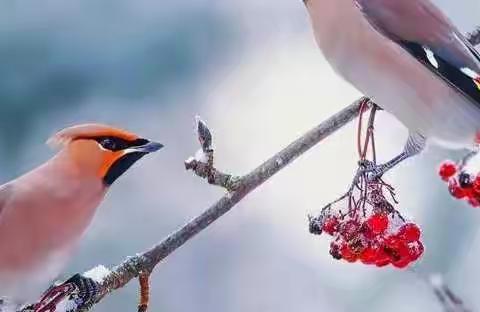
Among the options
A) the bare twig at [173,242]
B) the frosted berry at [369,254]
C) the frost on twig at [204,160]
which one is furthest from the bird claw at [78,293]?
the frosted berry at [369,254]

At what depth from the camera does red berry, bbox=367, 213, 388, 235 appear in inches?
30.3

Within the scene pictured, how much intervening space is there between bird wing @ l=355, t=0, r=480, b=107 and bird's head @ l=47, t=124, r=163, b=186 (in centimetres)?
26

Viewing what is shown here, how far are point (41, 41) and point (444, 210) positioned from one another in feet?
2.15

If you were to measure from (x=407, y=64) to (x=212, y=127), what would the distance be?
395 mm

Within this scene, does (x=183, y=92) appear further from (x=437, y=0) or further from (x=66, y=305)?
(x=66, y=305)

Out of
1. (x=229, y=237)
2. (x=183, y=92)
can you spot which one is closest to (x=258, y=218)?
(x=229, y=237)

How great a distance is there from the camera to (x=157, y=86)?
1.28 metres

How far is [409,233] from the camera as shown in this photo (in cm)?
78

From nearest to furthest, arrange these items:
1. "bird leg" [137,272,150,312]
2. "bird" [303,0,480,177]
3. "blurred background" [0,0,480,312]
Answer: "bird leg" [137,272,150,312], "bird" [303,0,480,177], "blurred background" [0,0,480,312]

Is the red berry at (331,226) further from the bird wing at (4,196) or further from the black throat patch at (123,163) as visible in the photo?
the bird wing at (4,196)

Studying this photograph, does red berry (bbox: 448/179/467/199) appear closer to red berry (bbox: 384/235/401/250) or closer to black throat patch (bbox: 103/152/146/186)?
red berry (bbox: 384/235/401/250)

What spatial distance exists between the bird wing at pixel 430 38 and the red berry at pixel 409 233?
0.49ft

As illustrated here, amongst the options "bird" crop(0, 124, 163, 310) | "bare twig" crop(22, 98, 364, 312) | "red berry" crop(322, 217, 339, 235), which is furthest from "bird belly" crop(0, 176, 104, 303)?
"red berry" crop(322, 217, 339, 235)

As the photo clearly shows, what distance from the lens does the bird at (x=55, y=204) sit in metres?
0.86
